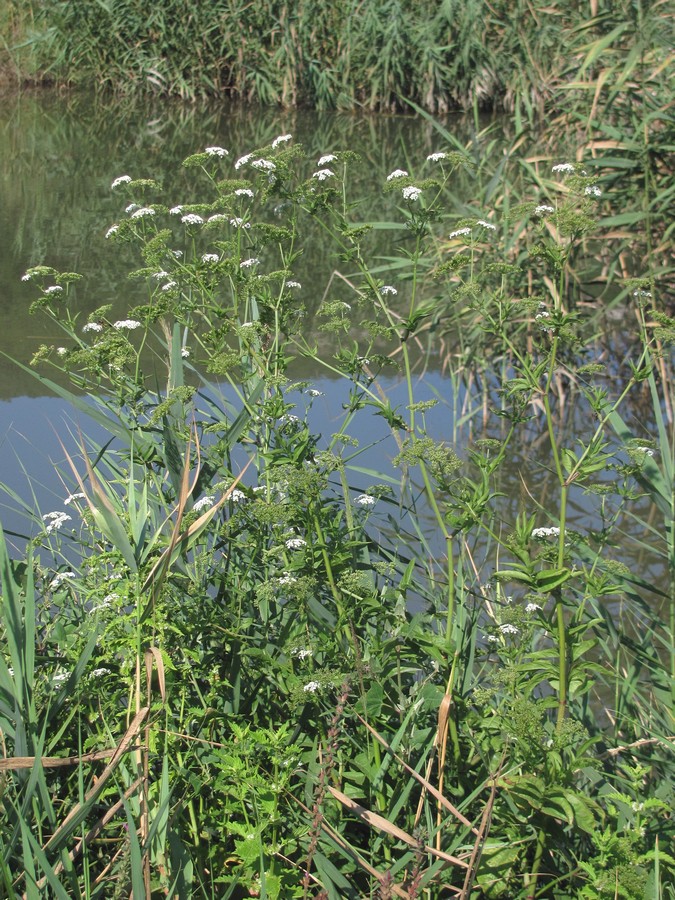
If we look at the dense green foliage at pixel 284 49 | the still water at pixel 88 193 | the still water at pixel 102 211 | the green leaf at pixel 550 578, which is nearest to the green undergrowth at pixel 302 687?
the green leaf at pixel 550 578

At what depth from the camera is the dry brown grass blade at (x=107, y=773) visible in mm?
1621

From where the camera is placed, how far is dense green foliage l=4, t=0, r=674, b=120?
1237 centimetres

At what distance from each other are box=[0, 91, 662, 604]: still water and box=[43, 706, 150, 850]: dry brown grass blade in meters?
0.77

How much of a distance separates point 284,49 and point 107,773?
12.5 meters

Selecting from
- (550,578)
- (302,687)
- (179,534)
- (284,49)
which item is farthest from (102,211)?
(550,578)

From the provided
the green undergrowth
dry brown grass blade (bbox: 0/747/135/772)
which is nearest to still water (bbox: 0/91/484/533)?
the green undergrowth

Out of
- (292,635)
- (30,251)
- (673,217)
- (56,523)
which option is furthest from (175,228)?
(292,635)

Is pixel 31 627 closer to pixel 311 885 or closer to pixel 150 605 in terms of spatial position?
pixel 150 605

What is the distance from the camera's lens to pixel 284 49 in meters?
13.1

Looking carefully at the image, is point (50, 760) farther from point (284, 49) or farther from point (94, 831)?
point (284, 49)

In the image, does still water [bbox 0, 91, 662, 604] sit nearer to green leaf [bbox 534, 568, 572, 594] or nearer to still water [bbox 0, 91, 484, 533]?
still water [bbox 0, 91, 484, 533]

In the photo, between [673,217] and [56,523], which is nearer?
[56,523]

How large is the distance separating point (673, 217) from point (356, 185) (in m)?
5.04

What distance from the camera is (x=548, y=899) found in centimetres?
197
